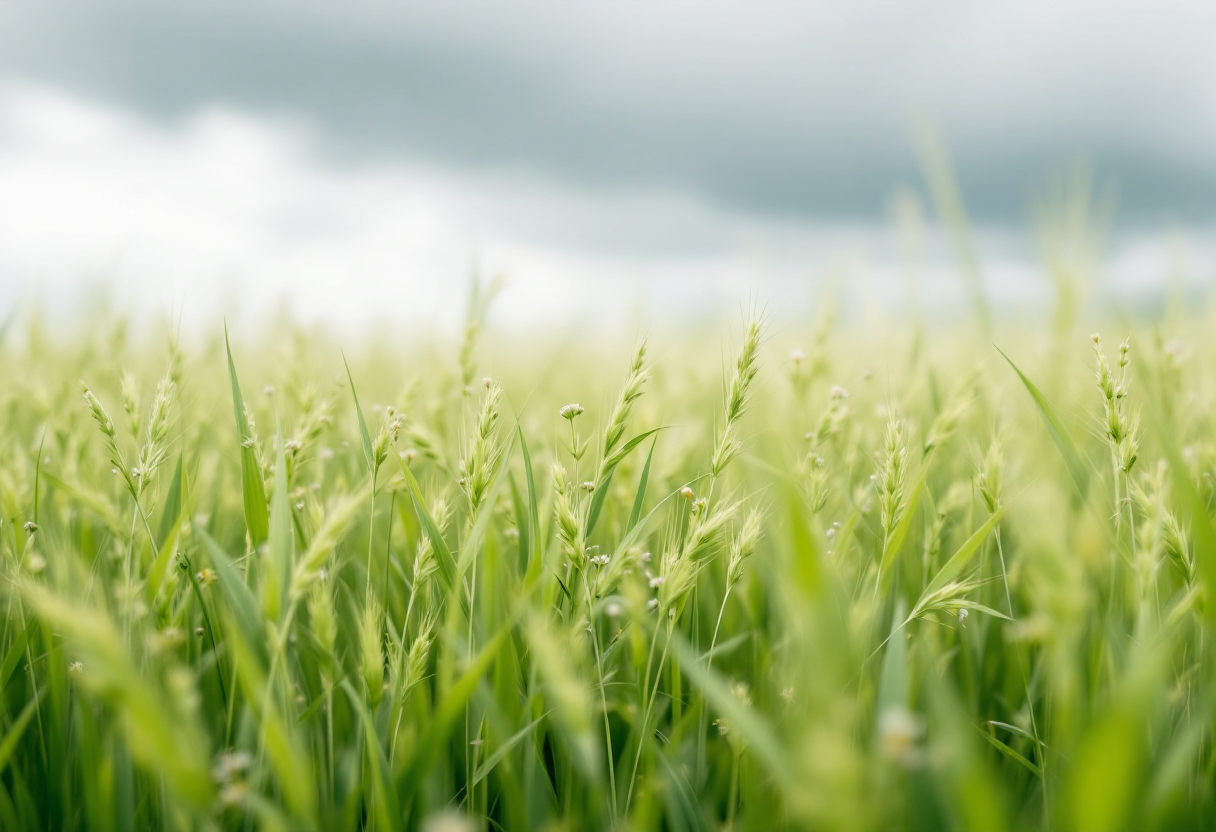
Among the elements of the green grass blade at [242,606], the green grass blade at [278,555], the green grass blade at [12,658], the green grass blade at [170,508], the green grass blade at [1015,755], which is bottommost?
the green grass blade at [12,658]

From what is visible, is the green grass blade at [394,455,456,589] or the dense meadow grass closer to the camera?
the dense meadow grass

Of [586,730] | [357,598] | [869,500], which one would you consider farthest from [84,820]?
[869,500]

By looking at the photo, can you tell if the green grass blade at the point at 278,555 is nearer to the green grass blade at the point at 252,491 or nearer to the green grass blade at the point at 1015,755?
the green grass blade at the point at 252,491

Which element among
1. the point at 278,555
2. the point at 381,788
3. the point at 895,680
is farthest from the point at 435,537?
the point at 895,680

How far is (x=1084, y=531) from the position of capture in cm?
66

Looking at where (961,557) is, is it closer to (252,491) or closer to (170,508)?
(252,491)

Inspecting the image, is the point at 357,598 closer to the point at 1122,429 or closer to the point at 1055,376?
the point at 1122,429

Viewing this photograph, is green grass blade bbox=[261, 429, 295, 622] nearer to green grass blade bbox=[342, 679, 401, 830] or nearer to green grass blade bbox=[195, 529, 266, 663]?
green grass blade bbox=[195, 529, 266, 663]

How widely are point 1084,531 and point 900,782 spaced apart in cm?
32

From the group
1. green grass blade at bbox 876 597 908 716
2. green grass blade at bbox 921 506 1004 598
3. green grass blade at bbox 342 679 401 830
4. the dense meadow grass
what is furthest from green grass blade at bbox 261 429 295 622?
green grass blade at bbox 921 506 1004 598

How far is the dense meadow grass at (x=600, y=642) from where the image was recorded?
0.63 meters

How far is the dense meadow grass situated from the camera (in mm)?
630

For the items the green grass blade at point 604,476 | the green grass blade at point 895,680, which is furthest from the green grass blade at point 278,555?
the green grass blade at point 895,680

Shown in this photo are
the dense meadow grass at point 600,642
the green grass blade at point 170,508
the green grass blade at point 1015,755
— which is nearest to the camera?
the dense meadow grass at point 600,642
